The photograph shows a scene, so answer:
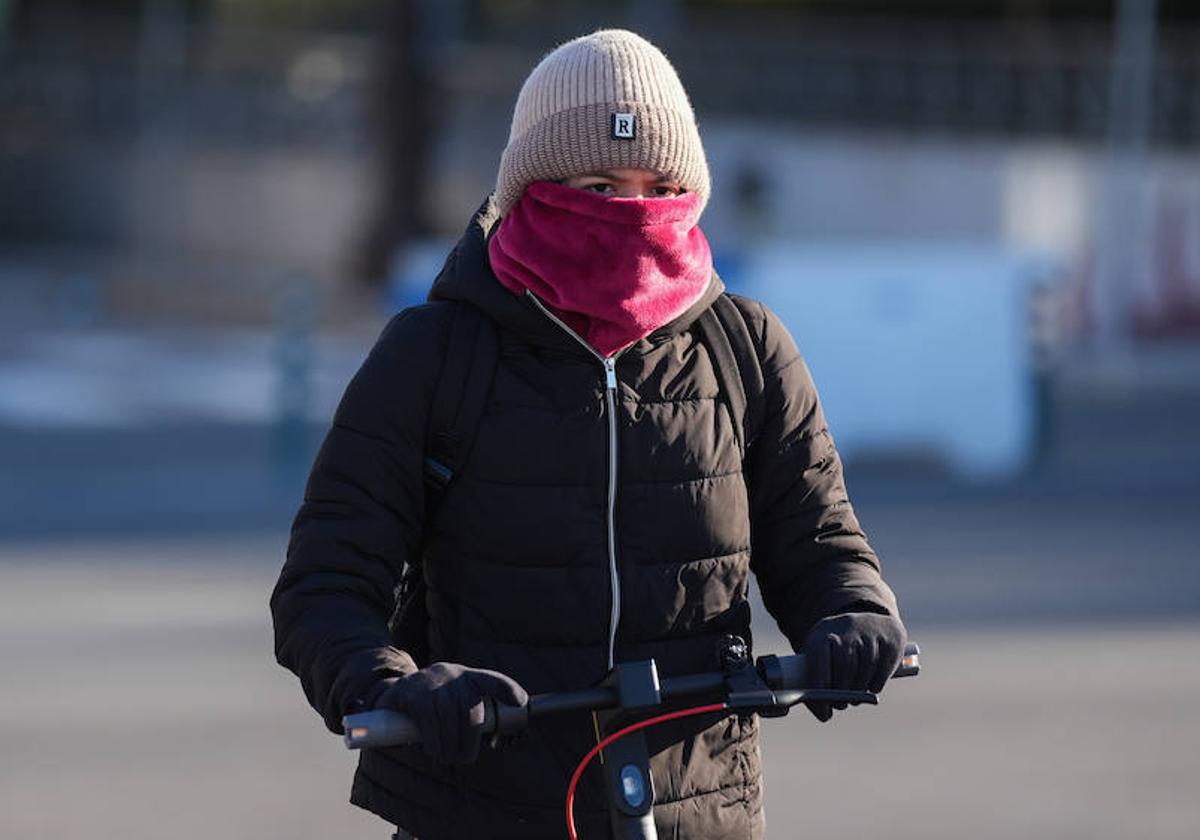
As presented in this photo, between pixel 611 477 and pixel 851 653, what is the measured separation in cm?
38

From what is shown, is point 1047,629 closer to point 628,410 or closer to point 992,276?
point 992,276

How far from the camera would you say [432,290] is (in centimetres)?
282

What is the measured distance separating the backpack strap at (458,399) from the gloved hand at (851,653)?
1.70ft

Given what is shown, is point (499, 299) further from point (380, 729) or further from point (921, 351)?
point (921, 351)

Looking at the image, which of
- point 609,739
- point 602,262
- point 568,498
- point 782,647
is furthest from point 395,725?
point 782,647

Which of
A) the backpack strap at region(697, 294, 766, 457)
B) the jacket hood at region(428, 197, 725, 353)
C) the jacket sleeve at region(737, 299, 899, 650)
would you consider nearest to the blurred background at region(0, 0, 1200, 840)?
the jacket sleeve at region(737, 299, 899, 650)

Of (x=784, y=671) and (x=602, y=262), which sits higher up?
(x=602, y=262)

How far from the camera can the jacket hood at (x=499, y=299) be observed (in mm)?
2738

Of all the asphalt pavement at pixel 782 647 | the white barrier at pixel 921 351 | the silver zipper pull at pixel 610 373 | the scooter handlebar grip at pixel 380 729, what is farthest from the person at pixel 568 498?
the white barrier at pixel 921 351

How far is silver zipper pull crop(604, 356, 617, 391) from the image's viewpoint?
108 inches

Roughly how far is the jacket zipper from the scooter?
101mm

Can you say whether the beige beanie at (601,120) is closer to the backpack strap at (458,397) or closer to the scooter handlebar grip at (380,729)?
the backpack strap at (458,397)

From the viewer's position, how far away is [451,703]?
2.39 m

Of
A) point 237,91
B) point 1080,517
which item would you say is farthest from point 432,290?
point 237,91
